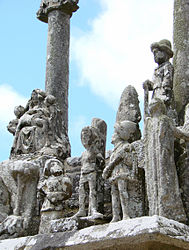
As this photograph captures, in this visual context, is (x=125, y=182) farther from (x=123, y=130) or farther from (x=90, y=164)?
(x=90, y=164)

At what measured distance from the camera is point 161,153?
8.31 meters

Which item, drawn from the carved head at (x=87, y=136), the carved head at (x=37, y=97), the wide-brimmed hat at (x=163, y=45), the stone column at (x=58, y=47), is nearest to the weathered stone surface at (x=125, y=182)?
the carved head at (x=87, y=136)

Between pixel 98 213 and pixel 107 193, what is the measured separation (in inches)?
22.9

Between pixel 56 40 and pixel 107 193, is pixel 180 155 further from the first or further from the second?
pixel 56 40

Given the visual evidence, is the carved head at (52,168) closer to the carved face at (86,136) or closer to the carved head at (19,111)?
the carved face at (86,136)

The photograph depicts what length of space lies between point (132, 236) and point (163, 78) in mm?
3041

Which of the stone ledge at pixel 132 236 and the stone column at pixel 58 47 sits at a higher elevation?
the stone column at pixel 58 47

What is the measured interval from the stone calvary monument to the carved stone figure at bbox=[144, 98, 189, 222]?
13mm

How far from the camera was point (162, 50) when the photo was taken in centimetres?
967

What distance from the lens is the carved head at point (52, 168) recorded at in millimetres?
9758

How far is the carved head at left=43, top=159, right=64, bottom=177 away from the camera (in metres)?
9.76

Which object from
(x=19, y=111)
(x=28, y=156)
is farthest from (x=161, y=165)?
(x=19, y=111)

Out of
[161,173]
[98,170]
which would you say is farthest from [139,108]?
[161,173]

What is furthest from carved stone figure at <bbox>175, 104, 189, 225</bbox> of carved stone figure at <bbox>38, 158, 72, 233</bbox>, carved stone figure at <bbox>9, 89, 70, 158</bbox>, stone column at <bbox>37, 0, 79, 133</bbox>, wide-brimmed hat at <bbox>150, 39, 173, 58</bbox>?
stone column at <bbox>37, 0, 79, 133</bbox>
